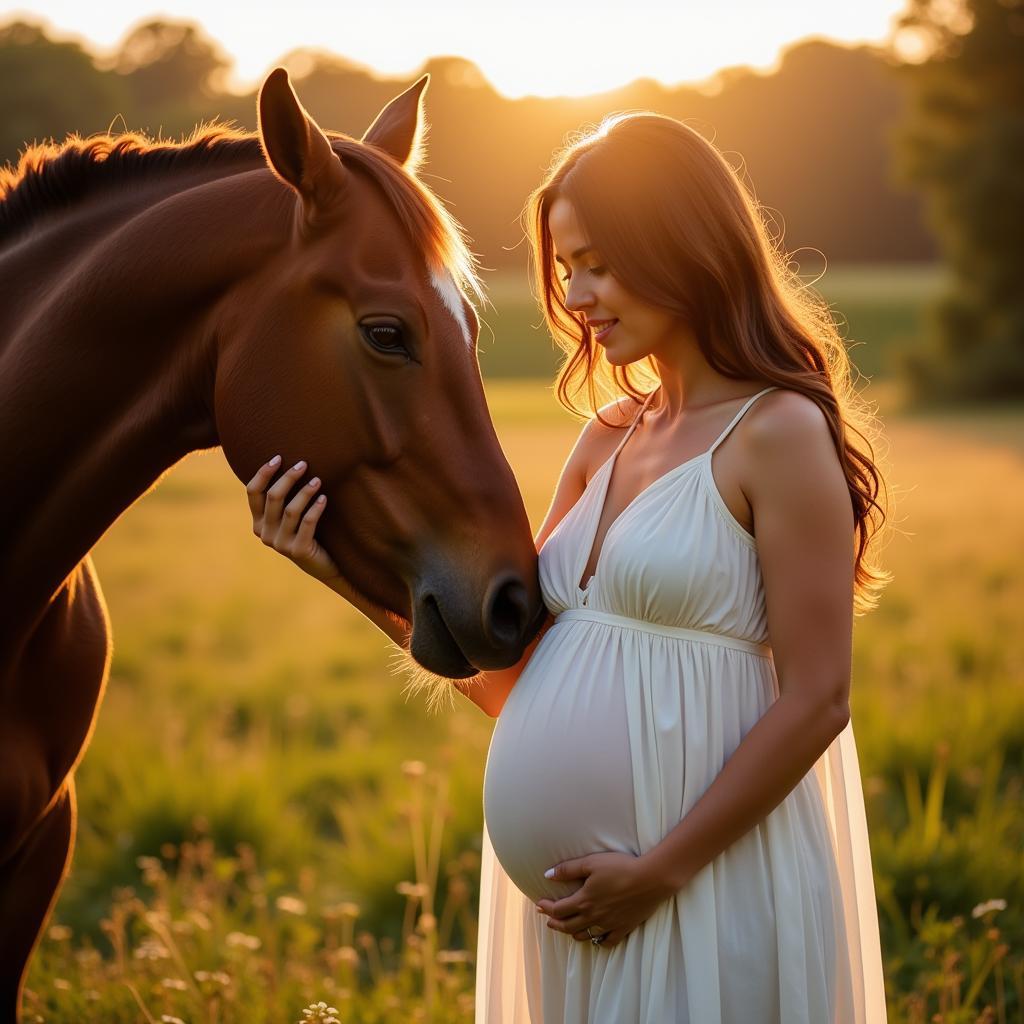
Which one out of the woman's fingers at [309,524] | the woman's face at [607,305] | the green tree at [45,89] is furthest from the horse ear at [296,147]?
the green tree at [45,89]

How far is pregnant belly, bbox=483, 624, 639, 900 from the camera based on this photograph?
2.03m

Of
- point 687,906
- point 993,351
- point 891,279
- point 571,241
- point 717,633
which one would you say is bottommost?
point 687,906

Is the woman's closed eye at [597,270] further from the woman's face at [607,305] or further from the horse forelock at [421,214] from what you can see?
the horse forelock at [421,214]

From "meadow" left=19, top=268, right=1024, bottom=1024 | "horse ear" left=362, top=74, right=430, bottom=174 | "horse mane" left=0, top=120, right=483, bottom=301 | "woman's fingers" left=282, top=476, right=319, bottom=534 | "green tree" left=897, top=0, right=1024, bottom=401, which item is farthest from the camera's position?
"green tree" left=897, top=0, right=1024, bottom=401

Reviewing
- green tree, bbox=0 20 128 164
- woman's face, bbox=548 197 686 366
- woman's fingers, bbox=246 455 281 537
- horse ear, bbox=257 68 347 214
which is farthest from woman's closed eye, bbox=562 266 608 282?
green tree, bbox=0 20 128 164

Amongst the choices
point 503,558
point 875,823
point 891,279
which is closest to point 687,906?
point 503,558

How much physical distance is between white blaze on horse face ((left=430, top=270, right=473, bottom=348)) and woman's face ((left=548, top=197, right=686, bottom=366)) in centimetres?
21

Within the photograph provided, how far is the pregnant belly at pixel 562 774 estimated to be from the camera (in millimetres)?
2033

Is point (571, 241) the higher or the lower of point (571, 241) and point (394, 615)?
the higher

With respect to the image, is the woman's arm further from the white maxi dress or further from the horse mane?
the horse mane

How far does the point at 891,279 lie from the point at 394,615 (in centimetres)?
6629

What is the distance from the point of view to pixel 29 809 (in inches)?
95.3

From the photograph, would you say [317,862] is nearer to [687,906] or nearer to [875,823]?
[875,823]

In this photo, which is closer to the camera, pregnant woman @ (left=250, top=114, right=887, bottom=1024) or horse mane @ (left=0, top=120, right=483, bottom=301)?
pregnant woman @ (left=250, top=114, right=887, bottom=1024)
